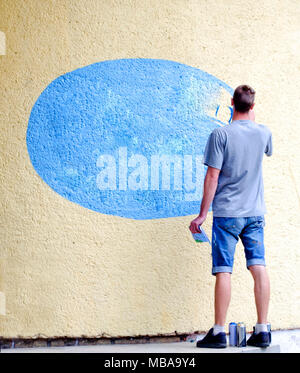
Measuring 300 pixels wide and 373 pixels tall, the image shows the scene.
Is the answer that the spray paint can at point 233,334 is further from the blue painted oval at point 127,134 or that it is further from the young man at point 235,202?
the blue painted oval at point 127,134

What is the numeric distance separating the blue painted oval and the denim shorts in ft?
1.91

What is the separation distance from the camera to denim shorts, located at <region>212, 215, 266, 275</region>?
3768mm

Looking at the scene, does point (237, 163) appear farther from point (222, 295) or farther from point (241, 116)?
point (222, 295)

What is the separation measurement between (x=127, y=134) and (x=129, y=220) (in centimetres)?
65

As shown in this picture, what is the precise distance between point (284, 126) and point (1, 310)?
100 inches

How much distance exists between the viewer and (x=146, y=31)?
4.28 m

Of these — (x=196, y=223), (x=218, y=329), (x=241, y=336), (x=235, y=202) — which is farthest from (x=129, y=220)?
(x=241, y=336)

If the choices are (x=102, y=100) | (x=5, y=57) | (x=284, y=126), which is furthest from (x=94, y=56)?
(x=284, y=126)

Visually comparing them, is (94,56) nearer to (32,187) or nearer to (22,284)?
(32,187)

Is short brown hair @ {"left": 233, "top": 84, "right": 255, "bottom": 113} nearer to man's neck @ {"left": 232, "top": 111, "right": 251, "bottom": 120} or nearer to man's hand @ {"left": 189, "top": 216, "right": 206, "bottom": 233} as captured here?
man's neck @ {"left": 232, "top": 111, "right": 251, "bottom": 120}

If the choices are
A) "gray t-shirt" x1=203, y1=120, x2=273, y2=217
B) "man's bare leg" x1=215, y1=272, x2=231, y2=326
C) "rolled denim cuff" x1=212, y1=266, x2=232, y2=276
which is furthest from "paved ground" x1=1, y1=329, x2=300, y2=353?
"gray t-shirt" x1=203, y1=120, x2=273, y2=217

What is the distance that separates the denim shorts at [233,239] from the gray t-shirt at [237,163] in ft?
0.17

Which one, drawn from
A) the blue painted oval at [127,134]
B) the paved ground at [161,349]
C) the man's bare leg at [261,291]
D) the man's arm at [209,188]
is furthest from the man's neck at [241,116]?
the paved ground at [161,349]

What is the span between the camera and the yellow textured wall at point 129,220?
4121 mm
